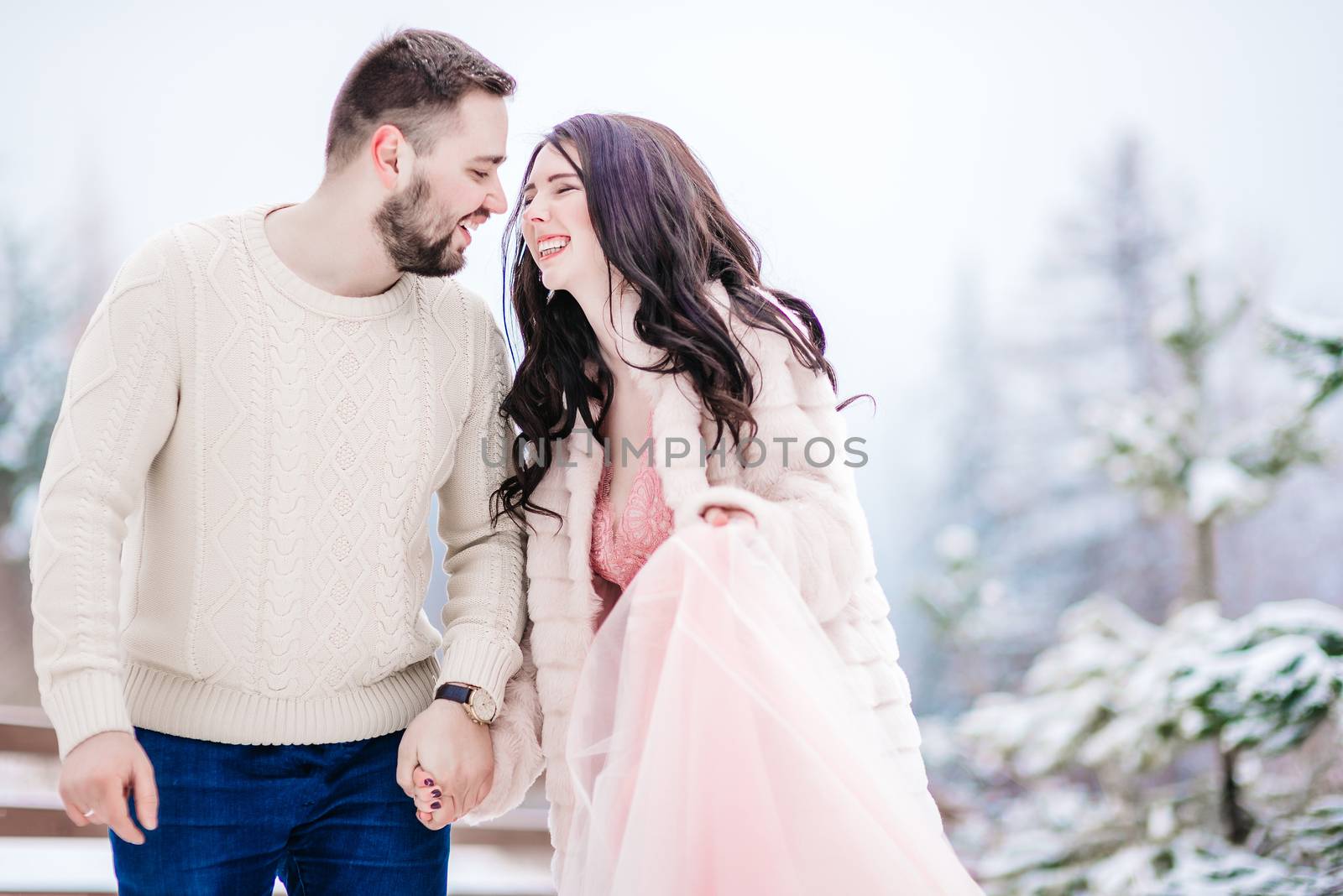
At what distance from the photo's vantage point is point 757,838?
119 centimetres

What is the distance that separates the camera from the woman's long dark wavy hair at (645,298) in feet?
5.15

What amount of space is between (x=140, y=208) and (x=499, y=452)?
2.45m

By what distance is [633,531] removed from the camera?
158 centimetres

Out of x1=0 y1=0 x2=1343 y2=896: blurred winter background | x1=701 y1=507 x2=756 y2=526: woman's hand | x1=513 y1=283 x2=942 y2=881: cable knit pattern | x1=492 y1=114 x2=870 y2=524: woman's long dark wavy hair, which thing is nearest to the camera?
x1=701 y1=507 x2=756 y2=526: woman's hand

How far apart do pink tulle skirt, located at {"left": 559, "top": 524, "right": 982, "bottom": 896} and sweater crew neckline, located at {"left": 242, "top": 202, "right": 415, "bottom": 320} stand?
60cm

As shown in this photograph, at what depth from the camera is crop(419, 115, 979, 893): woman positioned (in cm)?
124

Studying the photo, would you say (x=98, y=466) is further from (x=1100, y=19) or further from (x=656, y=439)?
(x=1100, y=19)

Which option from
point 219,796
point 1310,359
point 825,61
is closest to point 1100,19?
point 825,61

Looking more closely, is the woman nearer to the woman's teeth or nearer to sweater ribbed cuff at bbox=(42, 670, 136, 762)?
the woman's teeth

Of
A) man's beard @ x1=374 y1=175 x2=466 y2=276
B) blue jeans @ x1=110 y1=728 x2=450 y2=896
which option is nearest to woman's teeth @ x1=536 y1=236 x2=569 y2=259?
man's beard @ x1=374 y1=175 x2=466 y2=276

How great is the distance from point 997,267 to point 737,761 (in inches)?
141

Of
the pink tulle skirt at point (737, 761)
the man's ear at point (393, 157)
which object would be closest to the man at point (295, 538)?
the man's ear at point (393, 157)

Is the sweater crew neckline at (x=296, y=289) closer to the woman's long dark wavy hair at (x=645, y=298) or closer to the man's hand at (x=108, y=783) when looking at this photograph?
the woman's long dark wavy hair at (x=645, y=298)

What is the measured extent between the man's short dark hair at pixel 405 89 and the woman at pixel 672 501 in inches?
6.9
